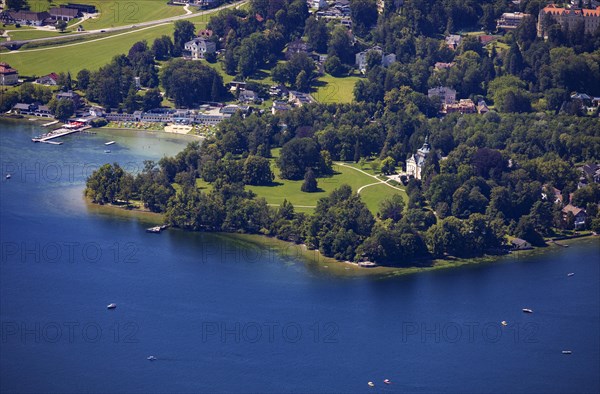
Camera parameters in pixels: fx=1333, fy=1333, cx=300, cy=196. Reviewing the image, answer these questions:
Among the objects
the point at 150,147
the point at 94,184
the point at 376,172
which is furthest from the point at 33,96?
the point at 376,172

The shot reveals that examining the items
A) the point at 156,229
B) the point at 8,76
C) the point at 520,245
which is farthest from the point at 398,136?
the point at 8,76

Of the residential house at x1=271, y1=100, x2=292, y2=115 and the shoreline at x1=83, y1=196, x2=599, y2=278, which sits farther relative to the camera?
the residential house at x1=271, y1=100, x2=292, y2=115

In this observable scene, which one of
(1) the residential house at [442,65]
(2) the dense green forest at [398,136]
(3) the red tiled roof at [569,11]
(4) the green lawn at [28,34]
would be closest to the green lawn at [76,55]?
(4) the green lawn at [28,34]

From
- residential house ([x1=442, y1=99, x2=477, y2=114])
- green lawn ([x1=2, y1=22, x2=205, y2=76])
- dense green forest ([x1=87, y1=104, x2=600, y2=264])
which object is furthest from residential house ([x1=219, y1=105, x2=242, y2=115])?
residential house ([x1=442, y1=99, x2=477, y2=114])

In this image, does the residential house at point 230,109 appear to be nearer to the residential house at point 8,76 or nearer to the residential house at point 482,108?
the residential house at point 8,76

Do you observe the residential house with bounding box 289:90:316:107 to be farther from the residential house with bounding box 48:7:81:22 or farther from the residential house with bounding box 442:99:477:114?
the residential house with bounding box 48:7:81:22

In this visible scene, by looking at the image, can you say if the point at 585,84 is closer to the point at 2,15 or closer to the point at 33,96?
the point at 33,96
